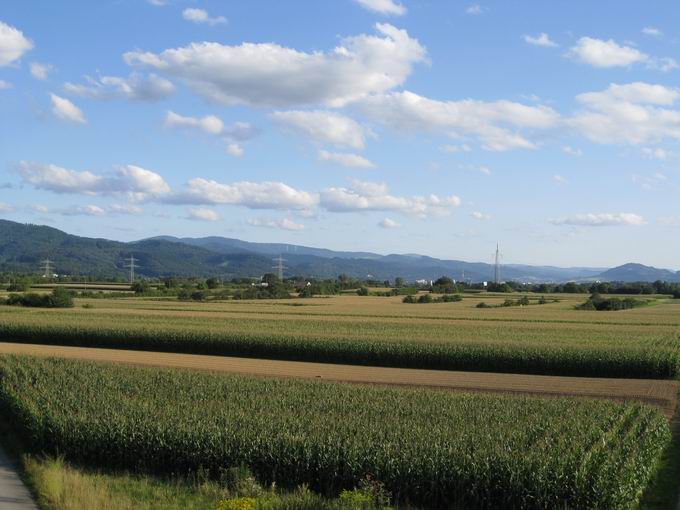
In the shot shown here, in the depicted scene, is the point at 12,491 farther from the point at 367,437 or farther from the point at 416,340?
the point at 416,340

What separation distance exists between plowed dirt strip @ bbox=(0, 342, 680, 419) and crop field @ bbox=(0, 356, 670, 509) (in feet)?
17.8

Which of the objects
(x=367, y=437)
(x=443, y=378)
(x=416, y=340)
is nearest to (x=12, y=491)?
(x=367, y=437)

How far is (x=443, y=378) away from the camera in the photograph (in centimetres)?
3409

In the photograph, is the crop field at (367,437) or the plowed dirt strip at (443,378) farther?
the plowed dirt strip at (443,378)

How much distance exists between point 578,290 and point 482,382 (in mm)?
123165

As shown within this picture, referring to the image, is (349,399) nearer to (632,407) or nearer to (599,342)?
(632,407)

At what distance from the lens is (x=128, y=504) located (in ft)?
43.9

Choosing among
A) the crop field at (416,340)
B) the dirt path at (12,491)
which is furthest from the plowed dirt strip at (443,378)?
the dirt path at (12,491)

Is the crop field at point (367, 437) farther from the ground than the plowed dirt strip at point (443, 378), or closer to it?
farther from the ground

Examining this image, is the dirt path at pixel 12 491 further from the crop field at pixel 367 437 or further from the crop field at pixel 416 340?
the crop field at pixel 416 340

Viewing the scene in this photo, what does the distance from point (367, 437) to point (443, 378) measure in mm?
18205

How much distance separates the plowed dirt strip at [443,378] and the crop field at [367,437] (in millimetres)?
5432

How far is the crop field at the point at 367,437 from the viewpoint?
556 inches

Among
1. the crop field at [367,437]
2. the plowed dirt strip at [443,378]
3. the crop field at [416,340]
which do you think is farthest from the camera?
the crop field at [416,340]
